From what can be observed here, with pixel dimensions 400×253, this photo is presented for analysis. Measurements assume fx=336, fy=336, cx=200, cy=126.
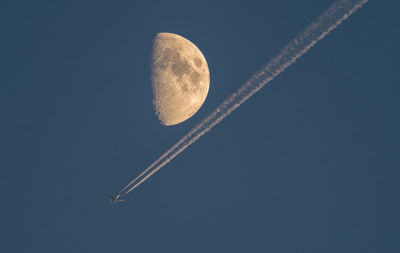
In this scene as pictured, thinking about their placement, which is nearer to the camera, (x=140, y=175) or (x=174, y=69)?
(x=174, y=69)

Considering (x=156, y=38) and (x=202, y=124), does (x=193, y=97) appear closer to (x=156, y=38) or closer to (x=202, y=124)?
(x=202, y=124)

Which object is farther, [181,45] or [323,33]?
[181,45]

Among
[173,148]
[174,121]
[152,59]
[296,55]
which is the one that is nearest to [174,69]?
[152,59]

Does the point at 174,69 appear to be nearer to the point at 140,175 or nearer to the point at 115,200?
the point at 140,175

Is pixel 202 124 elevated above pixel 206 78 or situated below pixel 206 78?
below

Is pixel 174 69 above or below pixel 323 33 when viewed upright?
above

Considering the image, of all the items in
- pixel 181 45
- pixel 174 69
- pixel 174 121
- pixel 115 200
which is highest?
pixel 181 45

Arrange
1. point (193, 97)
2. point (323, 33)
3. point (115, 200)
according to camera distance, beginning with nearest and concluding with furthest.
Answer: point (323, 33) → point (193, 97) → point (115, 200)

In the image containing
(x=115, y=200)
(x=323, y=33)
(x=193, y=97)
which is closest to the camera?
(x=323, y=33)

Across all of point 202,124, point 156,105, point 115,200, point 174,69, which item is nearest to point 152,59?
point 174,69
